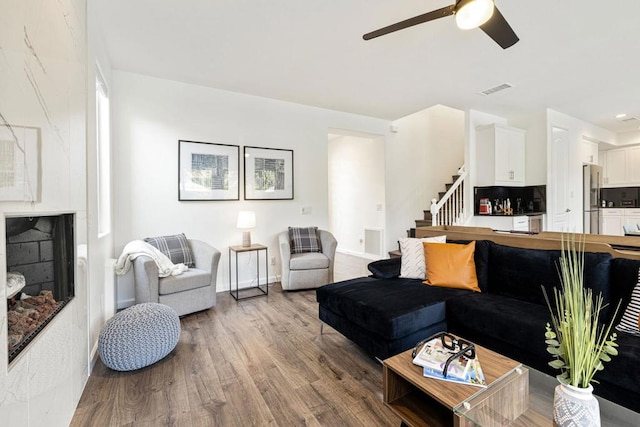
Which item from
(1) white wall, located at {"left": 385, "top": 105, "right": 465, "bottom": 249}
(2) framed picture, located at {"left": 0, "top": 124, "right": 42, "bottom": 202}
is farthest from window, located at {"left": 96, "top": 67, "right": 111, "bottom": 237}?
(1) white wall, located at {"left": 385, "top": 105, "right": 465, "bottom": 249}

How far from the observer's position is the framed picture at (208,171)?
12.2ft

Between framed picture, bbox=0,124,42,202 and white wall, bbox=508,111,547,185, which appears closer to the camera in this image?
framed picture, bbox=0,124,42,202

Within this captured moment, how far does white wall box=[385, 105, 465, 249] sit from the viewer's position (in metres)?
5.78

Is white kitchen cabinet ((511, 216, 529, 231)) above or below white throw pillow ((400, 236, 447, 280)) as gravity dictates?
above

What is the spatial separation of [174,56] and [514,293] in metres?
3.98

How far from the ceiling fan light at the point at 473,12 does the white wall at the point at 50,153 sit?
7.15 ft

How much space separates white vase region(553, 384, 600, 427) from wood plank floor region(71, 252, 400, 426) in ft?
2.93

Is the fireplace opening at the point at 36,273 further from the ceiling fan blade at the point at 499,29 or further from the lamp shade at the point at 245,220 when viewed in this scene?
the ceiling fan blade at the point at 499,29

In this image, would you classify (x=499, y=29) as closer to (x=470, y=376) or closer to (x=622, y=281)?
(x=622, y=281)

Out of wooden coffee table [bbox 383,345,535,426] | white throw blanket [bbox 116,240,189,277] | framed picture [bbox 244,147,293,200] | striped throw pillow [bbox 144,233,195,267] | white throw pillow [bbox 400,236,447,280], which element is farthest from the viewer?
framed picture [bbox 244,147,293,200]

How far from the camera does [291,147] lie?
4523 millimetres

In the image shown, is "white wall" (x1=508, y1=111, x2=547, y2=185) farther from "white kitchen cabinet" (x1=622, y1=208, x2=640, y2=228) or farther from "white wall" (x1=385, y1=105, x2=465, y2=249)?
"white kitchen cabinet" (x1=622, y1=208, x2=640, y2=228)

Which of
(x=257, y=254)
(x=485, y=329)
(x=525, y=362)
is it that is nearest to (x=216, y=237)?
(x=257, y=254)

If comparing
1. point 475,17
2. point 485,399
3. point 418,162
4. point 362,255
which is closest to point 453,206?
point 418,162
